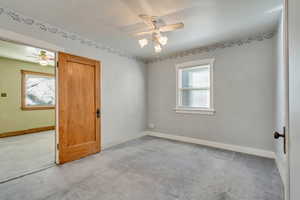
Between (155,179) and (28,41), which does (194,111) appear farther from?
(28,41)

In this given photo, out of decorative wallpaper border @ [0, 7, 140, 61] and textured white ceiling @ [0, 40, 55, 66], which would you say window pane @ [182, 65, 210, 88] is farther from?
textured white ceiling @ [0, 40, 55, 66]

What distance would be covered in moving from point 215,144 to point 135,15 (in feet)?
11.2

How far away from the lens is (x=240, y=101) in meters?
3.35

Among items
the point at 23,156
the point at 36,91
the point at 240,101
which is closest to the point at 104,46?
the point at 23,156

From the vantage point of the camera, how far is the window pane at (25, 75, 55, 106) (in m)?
5.30

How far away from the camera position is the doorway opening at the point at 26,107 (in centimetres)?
321

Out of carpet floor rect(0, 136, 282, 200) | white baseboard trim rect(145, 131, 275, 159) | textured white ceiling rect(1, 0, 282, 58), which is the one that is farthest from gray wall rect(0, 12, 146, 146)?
white baseboard trim rect(145, 131, 275, 159)

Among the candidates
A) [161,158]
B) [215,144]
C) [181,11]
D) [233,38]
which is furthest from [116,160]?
[233,38]

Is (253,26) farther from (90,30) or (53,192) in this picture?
(53,192)

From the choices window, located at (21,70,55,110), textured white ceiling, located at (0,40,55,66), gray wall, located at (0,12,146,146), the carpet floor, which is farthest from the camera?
window, located at (21,70,55,110)

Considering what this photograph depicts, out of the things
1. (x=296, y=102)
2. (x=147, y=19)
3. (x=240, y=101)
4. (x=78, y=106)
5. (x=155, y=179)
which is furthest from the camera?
(x=240, y=101)

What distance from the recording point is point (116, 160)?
293cm

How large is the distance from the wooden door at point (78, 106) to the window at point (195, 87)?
2359 mm

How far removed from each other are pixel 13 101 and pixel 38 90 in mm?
857
